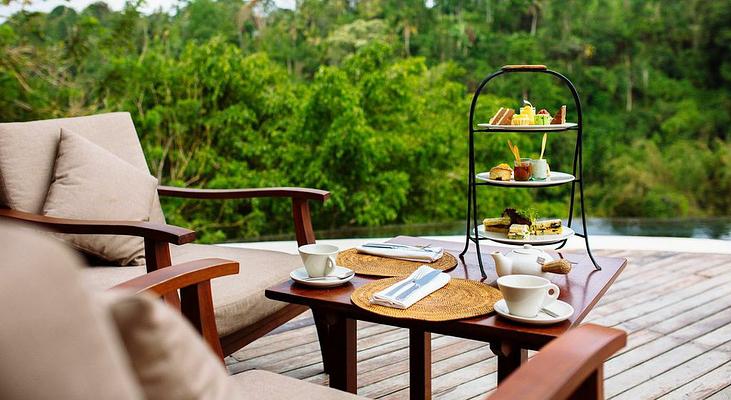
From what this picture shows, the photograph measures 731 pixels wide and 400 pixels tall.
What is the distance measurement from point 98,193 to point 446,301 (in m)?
1.10

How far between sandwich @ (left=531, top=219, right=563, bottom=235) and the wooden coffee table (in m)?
0.11

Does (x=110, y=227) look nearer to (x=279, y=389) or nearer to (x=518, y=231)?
(x=279, y=389)

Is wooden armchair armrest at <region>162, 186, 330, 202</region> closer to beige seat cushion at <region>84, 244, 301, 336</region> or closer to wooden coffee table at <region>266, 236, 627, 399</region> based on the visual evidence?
beige seat cushion at <region>84, 244, 301, 336</region>

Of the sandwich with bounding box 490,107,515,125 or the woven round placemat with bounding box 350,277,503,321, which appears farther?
the sandwich with bounding box 490,107,515,125

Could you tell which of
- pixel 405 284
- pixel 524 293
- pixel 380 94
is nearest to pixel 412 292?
pixel 405 284

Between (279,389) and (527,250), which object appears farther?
(527,250)

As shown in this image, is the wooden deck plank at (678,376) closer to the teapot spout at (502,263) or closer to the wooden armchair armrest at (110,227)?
the teapot spout at (502,263)

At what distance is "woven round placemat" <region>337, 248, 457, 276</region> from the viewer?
1794mm

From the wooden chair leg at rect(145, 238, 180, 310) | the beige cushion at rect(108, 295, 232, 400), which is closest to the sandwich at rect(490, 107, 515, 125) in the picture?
the wooden chair leg at rect(145, 238, 180, 310)

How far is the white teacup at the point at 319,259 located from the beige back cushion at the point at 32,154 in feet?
2.80

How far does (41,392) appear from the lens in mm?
459

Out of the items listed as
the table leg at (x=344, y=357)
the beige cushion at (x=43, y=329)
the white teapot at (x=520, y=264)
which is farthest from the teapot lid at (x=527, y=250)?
the beige cushion at (x=43, y=329)

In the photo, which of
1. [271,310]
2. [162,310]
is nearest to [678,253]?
[271,310]

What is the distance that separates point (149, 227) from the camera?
1731 mm
